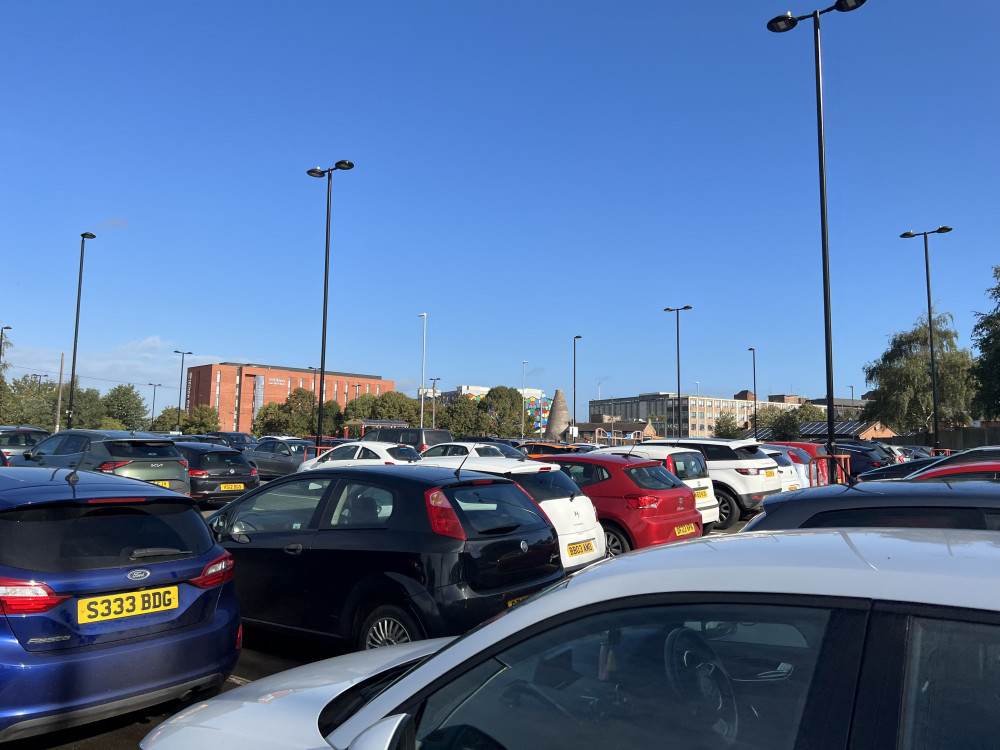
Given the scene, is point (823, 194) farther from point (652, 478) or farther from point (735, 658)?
point (735, 658)

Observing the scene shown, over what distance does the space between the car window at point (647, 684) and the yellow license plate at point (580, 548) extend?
602 cm

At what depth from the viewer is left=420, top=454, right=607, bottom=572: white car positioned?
7758mm

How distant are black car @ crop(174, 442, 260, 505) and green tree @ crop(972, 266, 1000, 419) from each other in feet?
117

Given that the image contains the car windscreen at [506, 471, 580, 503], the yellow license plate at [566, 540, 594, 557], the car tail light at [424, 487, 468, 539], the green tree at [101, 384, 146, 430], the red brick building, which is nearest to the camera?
the car tail light at [424, 487, 468, 539]

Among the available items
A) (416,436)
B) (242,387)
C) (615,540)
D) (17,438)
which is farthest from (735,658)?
(242,387)

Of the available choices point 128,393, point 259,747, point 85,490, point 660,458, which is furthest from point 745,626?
point 128,393

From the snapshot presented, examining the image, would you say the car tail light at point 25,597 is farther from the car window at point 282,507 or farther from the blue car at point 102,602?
the car window at point 282,507

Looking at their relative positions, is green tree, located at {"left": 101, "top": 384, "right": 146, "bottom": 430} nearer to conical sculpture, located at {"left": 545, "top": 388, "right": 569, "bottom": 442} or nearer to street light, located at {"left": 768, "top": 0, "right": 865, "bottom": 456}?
conical sculpture, located at {"left": 545, "top": 388, "right": 569, "bottom": 442}

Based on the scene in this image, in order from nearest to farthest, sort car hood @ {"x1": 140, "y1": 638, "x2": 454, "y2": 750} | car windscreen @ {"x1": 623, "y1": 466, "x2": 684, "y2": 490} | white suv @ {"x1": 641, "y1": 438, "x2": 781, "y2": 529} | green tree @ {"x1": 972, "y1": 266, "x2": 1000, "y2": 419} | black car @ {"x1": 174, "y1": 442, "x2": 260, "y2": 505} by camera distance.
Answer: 1. car hood @ {"x1": 140, "y1": 638, "x2": 454, "y2": 750}
2. car windscreen @ {"x1": 623, "y1": 466, "x2": 684, "y2": 490}
3. white suv @ {"x1": 641, "y1": 438, "x2": 781, "y2": 529}
4. black car @ {"x1": 174, "y1": 442, "x2": 260, "y2": 505}
5. green tree @ {"x1": 972, "y1": 266, "x2": 1000, "y2": 419}

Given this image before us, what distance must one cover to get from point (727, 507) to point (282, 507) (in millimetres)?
11696

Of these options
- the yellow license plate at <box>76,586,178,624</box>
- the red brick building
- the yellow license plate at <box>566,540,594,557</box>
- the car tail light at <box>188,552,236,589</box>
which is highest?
the red brick building

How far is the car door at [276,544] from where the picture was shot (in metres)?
5.71

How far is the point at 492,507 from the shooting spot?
5766 mm

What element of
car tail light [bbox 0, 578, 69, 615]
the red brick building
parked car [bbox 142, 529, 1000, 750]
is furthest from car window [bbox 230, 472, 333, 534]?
the red brick building
